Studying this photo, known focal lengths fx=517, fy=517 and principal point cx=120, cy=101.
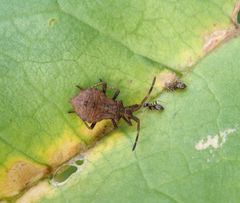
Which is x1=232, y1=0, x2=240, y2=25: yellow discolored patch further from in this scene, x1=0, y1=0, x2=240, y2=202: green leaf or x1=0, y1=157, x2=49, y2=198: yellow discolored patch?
x1=0, y1=157, x2=49, y2=198: yellow discolored patch

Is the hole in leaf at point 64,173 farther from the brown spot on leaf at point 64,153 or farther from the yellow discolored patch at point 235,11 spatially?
the yellow discolored patch at point 235,11

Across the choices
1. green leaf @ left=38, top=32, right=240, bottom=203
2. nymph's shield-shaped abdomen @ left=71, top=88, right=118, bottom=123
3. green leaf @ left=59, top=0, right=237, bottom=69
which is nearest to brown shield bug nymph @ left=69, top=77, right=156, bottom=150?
nymph's shield-shaped abdomen @ left=71, top=88, right=118, bottom=123

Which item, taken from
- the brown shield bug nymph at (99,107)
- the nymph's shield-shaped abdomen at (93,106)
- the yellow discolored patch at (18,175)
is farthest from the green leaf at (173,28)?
the yellow discolored patch at (18,175)

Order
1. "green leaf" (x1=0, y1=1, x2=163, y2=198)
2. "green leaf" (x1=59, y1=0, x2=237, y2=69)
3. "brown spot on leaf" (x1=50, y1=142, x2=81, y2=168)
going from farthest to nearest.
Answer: "green leaf" (x1=59, y1=0, x2=237, y2=69) < "brown spot on leaf" (x1=50, y1=142, x2=81, y2=168) < "green leaf" (x1=0, y1=1, x2=163, y2=198)

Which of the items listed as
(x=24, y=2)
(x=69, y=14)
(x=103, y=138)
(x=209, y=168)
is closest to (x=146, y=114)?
(x=103, y=138)

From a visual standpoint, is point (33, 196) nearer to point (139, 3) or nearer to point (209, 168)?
point (209, 168)

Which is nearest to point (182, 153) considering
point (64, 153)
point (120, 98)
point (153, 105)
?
point (153, 105)
